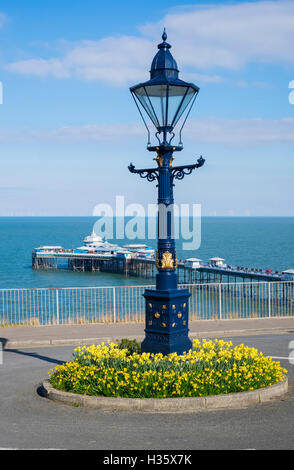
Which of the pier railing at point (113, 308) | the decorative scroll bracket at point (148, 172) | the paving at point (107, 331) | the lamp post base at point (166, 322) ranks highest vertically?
the decorative scroll bracket at point (148, 172)

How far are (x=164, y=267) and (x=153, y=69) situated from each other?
12.3ft

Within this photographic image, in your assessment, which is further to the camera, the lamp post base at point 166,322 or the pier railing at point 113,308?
the pier railing at point 113,308

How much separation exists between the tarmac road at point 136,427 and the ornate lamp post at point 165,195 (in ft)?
6.13

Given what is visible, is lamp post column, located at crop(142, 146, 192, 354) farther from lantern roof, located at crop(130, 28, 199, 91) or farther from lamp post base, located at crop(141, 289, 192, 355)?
lantern roof, located at crop(130, 28, 199, 91)

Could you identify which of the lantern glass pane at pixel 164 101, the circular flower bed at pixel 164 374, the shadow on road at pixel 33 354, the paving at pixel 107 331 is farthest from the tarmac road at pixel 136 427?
the lantern glass pane at pixel 164 101

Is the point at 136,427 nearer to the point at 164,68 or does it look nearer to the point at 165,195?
the point at 165,195

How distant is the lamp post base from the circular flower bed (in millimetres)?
223

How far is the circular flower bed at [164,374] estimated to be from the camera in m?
9.54

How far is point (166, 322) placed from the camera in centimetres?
1054

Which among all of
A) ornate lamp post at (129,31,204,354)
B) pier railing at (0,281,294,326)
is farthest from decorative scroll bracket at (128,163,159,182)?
pier railing at (0,281,294,326)

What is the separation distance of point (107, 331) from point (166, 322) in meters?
7.20

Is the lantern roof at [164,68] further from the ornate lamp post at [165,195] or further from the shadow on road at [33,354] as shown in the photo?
the shadow on road at [33,354]

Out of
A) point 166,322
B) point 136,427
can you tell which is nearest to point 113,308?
point 166,322

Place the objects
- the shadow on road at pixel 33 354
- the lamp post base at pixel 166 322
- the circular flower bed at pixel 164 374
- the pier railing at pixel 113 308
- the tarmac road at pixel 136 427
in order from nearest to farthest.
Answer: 1. the tarmac road at pixel 136 427
2. the circular flower bed at pixel 164 374
3. the lamp post base at pixel 166 322
4. the shadow on road at pixel 33 354
5. the pier railing at pixel 113 308
